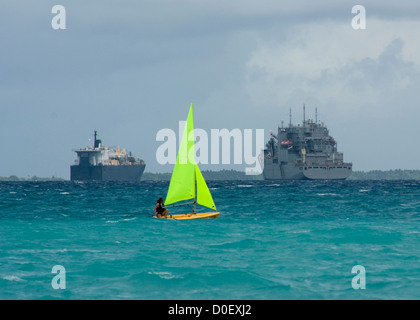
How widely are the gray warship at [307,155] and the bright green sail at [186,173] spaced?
458 feet

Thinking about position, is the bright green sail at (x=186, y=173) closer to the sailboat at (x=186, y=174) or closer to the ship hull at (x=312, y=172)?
the sailboat at (x=186, y=174)

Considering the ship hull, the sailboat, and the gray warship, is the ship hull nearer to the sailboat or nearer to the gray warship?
the gray warship

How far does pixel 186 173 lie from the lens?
1363 inches

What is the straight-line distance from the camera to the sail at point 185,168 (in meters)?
34.2

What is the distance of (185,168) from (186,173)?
0.32 m

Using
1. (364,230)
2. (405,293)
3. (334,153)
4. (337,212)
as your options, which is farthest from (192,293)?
(334,153)

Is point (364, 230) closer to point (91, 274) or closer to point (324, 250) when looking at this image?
point (324, 250)

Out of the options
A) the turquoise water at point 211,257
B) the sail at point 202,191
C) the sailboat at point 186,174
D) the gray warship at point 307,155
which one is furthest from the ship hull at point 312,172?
the sailboat at point 186,174

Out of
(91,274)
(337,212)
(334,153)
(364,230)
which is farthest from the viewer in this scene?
(334,153)

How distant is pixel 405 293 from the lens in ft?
53.3

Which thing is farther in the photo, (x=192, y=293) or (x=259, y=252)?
(x=259, y=252)

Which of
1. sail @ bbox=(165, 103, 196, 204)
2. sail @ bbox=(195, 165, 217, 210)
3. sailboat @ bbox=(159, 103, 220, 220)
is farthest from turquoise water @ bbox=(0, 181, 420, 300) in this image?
sail @ bbox=(165, 103, 196, 204)
